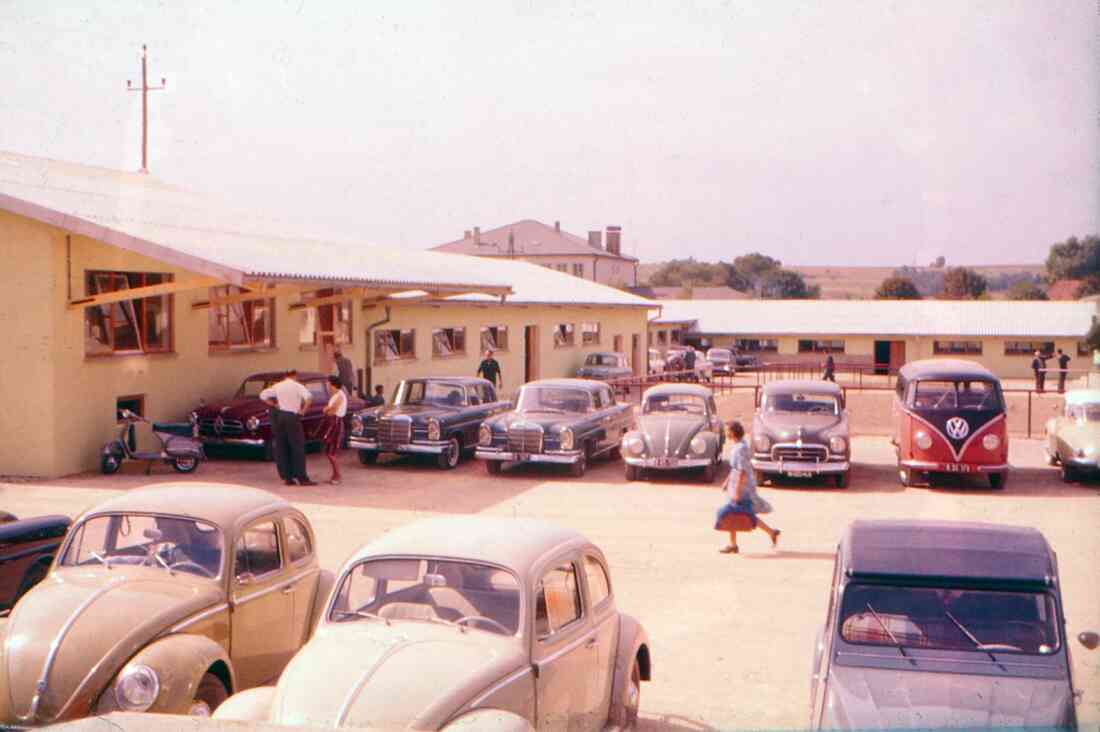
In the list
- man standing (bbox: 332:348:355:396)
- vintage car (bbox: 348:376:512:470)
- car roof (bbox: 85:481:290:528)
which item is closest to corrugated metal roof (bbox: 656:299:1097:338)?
man standing (bbox: 332:348:355:396)

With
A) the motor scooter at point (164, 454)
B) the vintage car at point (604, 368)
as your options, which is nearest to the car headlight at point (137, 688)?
the motor scooter at point (164, 454)

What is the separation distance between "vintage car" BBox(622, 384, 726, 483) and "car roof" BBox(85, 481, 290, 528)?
1101 cm

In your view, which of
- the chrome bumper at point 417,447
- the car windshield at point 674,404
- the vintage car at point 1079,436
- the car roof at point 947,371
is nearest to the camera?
the car roof at point 947,371

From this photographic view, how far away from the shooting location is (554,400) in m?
19.6

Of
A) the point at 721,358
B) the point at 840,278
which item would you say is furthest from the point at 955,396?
the point at 840,278

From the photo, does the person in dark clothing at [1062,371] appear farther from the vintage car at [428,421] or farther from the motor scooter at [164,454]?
the motor scooter at [164,454]

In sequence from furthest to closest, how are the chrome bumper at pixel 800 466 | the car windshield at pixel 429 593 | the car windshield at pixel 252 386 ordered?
1. the car windshield at pixel 252 386
2. the chrome bumper at pixel 800 466
3. the car windshield at pixel 429 593

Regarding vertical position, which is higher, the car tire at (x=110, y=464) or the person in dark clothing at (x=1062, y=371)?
the person in dark clothing at (x=1062, y=371)

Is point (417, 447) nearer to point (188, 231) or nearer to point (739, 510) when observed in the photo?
point (188, 231)

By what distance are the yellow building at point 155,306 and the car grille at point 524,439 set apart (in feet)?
15.6

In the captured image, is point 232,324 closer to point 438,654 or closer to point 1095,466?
point 1095,466

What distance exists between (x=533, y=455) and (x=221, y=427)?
18.7 feet

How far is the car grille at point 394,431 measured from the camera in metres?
19.2

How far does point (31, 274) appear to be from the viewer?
1748 centimetres
